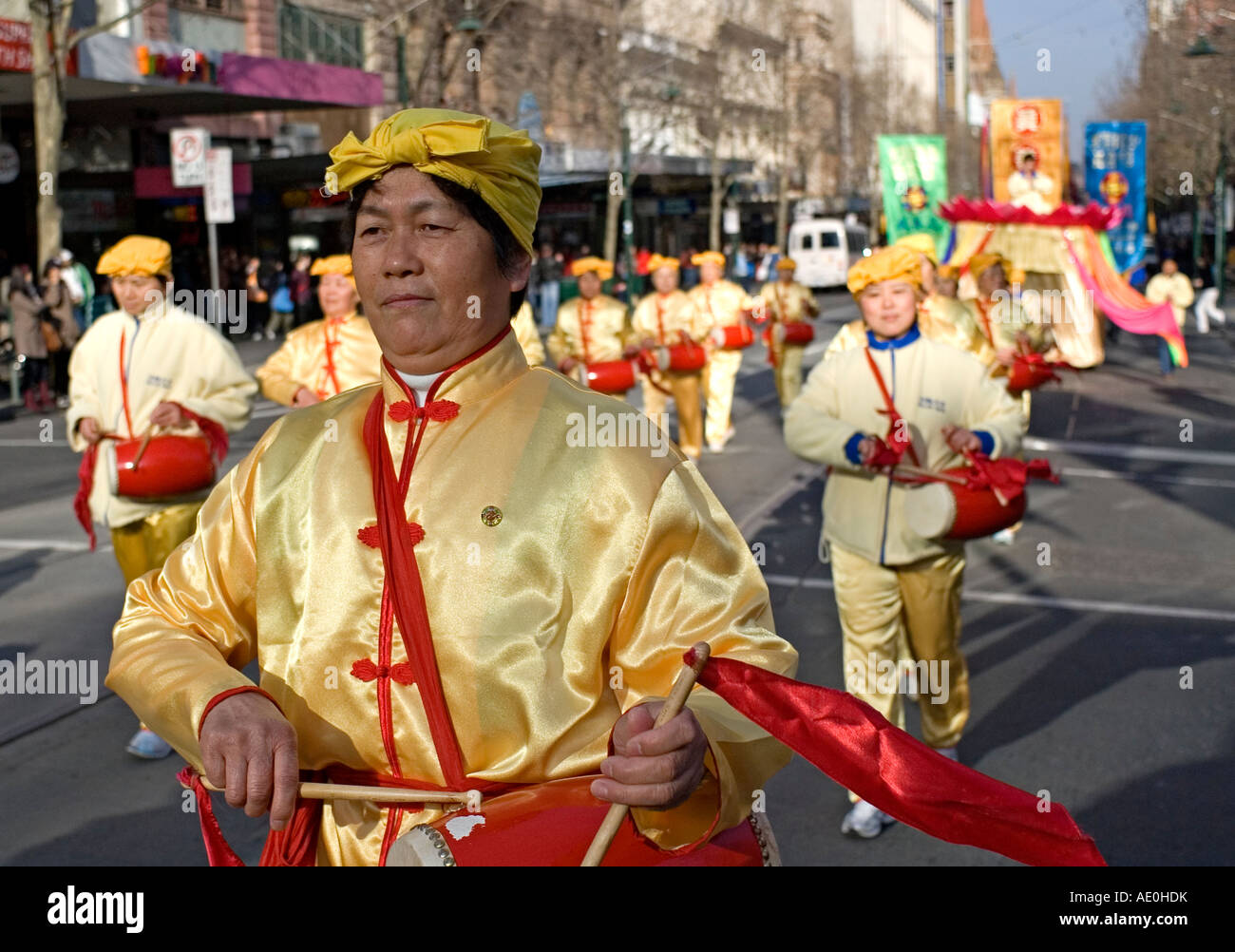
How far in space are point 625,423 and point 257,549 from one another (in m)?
0.65

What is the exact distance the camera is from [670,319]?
14.9 m

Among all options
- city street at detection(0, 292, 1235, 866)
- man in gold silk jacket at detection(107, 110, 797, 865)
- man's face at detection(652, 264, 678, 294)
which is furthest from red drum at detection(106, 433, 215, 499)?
man's face at detection(652, 264, 678, 294)

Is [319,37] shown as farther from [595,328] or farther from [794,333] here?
[595,328]

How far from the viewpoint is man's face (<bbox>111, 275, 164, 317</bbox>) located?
21.7 ft

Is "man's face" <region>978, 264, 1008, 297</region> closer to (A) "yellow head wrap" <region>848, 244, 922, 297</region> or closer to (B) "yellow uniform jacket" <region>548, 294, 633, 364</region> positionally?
(B) "yellow uniform jacket" <region>548, 294, 633, 364</region>

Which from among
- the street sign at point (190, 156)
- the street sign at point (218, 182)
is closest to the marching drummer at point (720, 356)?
the street sign at point (218, 182)

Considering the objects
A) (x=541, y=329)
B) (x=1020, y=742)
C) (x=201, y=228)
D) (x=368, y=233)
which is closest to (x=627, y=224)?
(x=541, y=329)

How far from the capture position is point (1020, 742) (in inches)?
252

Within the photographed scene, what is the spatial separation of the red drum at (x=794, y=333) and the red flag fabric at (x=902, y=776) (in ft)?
49.1

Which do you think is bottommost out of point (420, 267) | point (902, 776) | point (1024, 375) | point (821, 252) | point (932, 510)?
point (932, 510)

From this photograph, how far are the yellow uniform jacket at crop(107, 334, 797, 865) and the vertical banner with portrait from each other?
→ 24609 mm

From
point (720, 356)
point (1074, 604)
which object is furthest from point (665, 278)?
point (1074, 604)

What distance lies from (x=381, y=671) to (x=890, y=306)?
12.2 ft
